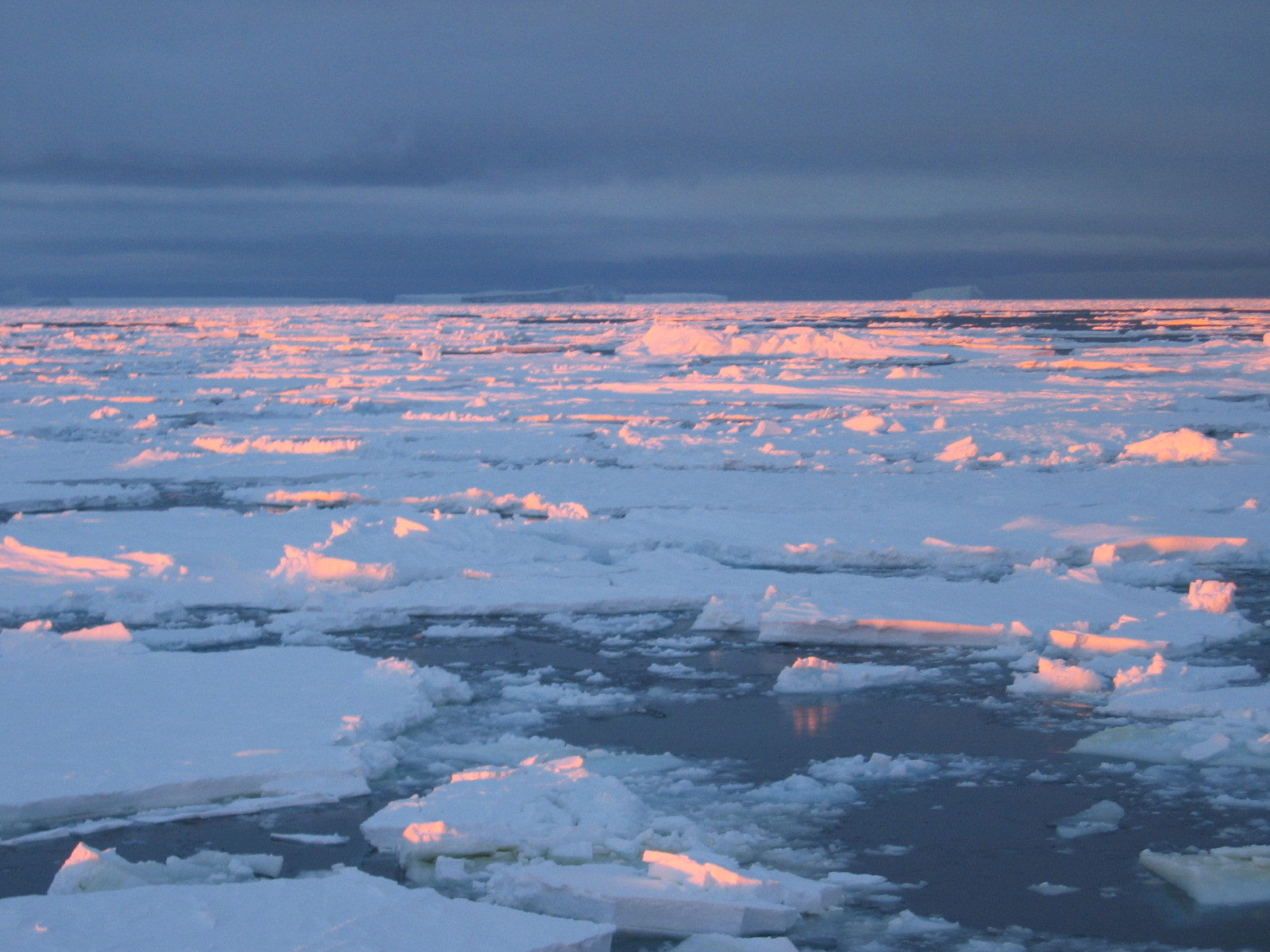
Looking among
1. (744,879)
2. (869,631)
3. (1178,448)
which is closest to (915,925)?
(744,879)

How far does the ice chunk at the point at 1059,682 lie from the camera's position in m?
5.37

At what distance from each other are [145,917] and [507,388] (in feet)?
52.1

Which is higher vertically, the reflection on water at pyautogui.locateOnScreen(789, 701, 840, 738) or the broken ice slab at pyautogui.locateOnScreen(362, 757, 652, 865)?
the broken ice slab at pyautogui.locateOnScreen(362, 757, 652, 865)

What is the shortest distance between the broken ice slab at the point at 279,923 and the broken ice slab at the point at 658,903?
0.13m

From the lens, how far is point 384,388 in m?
18.9

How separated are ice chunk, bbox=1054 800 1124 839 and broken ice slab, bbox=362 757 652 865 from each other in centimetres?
127

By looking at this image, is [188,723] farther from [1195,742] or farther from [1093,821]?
[1195,742]

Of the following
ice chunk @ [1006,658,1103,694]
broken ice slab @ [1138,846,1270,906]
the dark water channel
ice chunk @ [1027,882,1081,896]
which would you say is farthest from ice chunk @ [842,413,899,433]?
ice chunk @ [1027,882,1081,896]

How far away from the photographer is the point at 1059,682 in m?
→ 5.37

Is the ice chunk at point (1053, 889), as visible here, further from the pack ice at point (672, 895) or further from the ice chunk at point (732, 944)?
the ice chunk at point (732, 944)

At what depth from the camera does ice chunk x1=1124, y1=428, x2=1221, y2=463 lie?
1081cm

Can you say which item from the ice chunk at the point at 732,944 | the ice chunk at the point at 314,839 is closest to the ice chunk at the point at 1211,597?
the ice chunk at the point at 732,944

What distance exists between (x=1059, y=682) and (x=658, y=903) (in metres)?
2.69

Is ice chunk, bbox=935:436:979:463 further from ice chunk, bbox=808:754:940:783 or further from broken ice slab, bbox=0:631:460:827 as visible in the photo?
ice chunk, bbox=808:754:940:783
